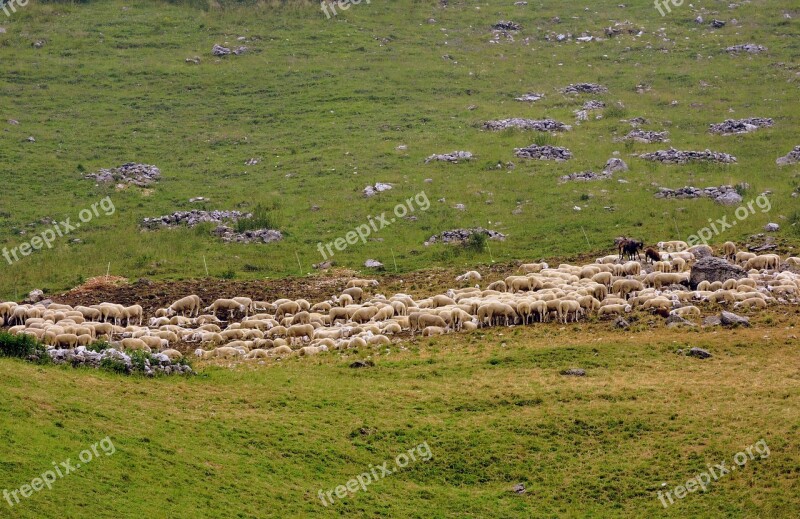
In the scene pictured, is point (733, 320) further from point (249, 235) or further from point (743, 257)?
point (249, 235)

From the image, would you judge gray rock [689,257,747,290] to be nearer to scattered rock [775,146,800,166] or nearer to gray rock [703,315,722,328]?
gray rock [703,315,722,328]

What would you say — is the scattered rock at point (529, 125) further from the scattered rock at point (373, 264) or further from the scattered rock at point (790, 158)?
the scattered rock at point (373, 264)

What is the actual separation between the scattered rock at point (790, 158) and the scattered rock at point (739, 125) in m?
4.92

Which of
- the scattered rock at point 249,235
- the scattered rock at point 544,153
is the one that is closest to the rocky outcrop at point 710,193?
the scattered rock at point 544,153

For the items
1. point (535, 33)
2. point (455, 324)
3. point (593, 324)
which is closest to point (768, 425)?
point (593, 324)

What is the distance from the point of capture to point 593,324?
40.4 m

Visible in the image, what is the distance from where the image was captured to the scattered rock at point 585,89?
74.8 metres

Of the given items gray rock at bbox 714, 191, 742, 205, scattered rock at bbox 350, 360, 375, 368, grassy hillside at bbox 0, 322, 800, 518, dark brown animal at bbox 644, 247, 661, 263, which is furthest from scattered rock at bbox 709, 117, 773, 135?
scattered rock at bbox 350, 360, 375, 368

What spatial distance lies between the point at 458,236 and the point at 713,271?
50.3 ft

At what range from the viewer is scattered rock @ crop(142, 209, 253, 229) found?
5759cm

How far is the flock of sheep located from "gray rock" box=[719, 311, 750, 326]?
1421mm

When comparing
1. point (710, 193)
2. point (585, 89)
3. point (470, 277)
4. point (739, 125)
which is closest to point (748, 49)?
point (585, 89)

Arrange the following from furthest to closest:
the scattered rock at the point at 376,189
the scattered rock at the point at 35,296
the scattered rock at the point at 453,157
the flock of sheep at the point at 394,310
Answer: the scattered rock at the point at 453,157
the scattered rock at the point at 376,189
the scattered rock at the point at 35,296
the flock of sheep at the point at 394,310

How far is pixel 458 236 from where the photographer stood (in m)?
54.9
